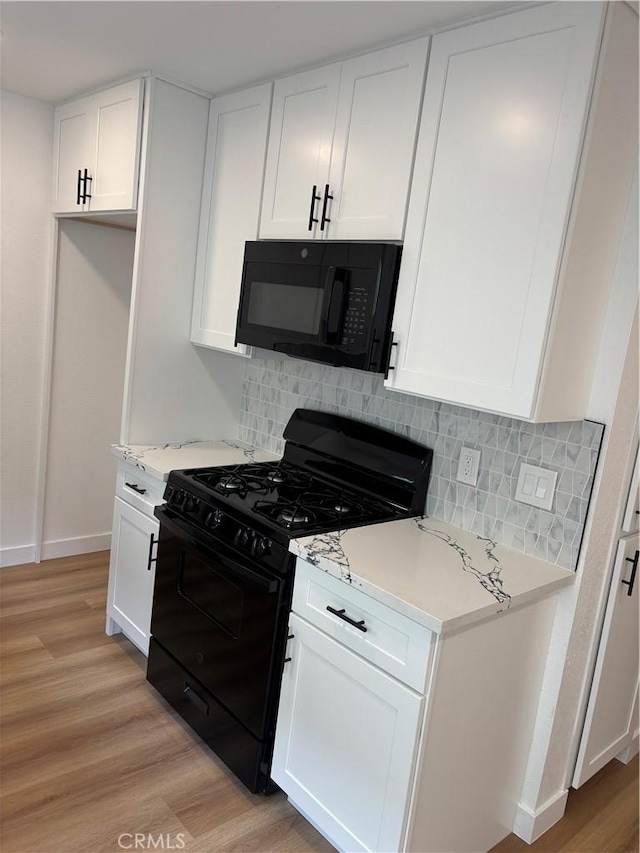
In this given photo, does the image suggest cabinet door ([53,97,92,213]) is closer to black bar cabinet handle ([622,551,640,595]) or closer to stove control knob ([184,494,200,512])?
stove control knob ([184,494,200,512])

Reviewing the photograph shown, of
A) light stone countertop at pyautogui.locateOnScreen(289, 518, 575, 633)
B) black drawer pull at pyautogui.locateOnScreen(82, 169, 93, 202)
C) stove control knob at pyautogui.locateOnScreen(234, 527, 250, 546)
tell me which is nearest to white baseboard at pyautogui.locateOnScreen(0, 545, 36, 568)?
black drawer pull at pyautogui.locateOnScreen(82, 169, 93, 202)

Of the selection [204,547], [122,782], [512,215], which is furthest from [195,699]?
[512,215]

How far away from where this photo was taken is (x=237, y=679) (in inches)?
82.0

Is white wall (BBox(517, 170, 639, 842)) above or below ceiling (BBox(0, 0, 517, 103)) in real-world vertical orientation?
below

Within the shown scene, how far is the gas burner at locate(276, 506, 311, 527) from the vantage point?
199 cm

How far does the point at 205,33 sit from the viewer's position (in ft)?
6.82

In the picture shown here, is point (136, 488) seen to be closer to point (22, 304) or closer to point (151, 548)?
point (151, 548)

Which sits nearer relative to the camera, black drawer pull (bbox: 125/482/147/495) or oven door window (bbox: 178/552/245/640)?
oven door window (bbox: 178/552/245/640)

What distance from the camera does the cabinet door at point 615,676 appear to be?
6.84 feet

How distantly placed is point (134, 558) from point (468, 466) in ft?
4.67

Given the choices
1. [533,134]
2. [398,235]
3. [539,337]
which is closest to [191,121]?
[398,235]

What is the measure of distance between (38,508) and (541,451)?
2740 millimetres

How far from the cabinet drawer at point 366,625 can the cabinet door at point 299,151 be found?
3.85 ft

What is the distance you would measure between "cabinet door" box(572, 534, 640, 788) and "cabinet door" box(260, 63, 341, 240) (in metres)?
1.49
